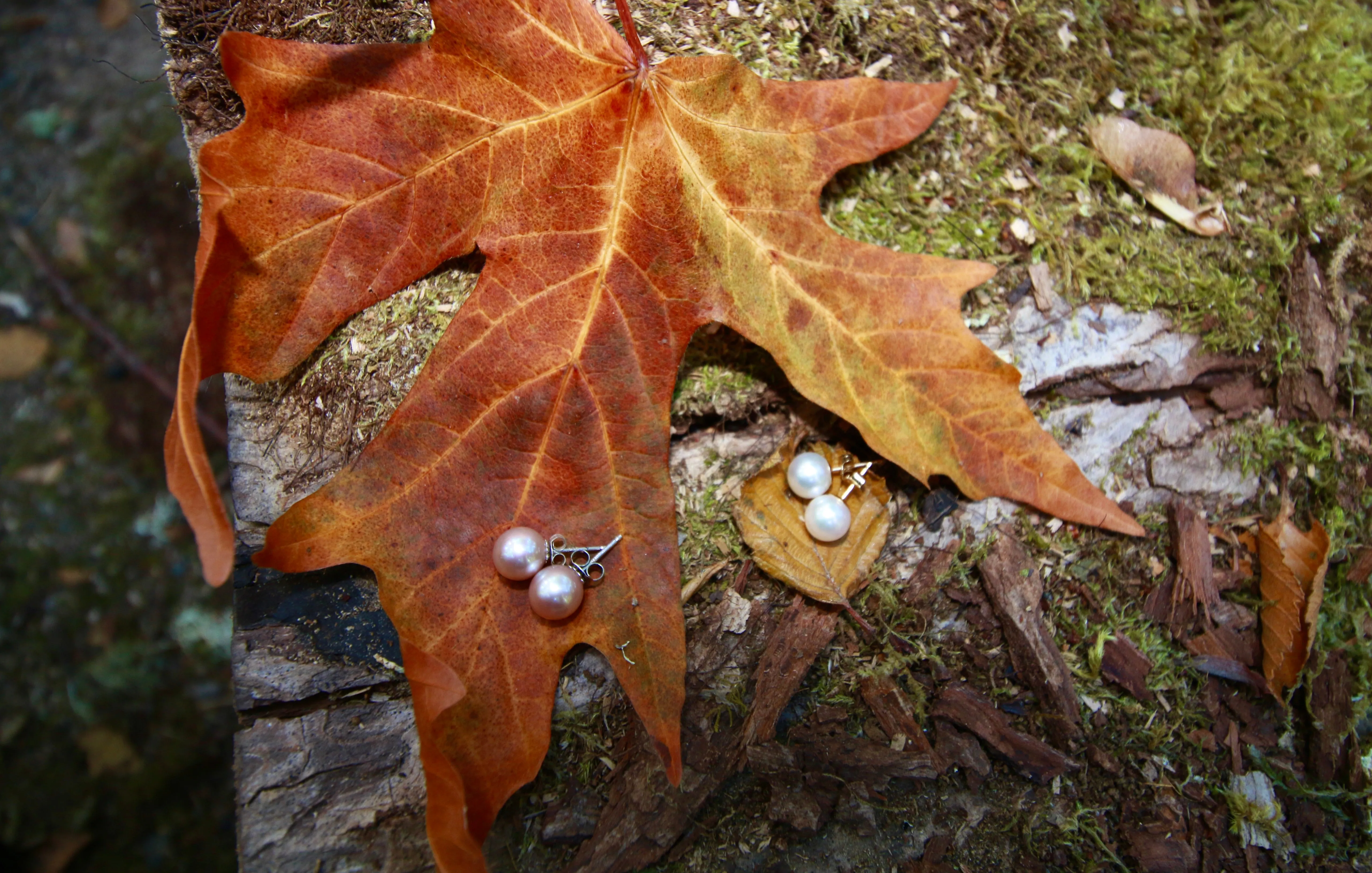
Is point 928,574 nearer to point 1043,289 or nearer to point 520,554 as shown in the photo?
point 1043,289

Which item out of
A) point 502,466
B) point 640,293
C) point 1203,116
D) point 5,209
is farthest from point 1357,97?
point 5,209

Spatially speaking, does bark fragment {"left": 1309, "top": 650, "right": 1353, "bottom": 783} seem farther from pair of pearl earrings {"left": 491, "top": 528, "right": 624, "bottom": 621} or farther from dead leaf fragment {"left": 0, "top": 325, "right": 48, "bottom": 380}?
dead leaf fragment {"left": 0, "top": 325, "right": 48, "bottom": 380}

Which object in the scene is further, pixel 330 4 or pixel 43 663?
pixel 43 663

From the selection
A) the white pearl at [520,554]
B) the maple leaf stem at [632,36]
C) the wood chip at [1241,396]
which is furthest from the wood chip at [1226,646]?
the maple leaf stem at [632,36]

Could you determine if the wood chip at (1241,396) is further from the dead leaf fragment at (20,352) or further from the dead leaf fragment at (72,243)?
the dead leaf fragment at (20,352)

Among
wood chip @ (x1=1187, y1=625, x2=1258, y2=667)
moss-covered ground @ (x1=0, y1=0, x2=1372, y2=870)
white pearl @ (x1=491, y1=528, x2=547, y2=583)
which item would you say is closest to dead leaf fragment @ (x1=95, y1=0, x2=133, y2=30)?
moss-covered ground @ (x1=0, y1=0, x2=1372, y2=870)

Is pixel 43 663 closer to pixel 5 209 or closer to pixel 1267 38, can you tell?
pixel 5 209

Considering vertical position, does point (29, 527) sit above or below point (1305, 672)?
below
